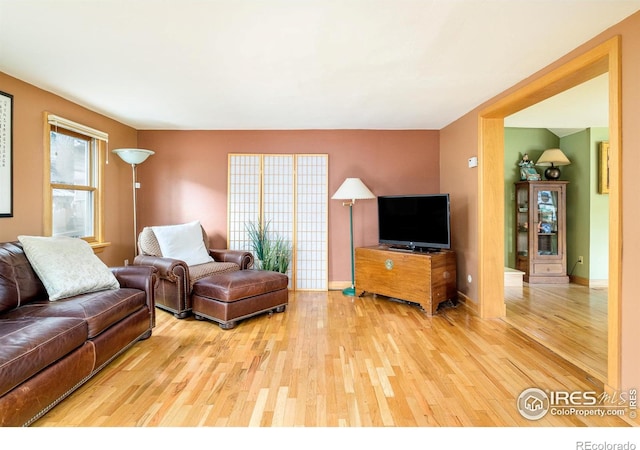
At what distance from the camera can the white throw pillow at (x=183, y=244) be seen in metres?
3.75

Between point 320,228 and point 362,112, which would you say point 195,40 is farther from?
point 320,228

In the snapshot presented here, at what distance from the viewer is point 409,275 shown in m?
3.76

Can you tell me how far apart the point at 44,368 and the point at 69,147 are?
2.75 metres

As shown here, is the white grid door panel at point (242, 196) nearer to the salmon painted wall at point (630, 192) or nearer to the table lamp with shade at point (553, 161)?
the salmon painted wall at point (630, 192)

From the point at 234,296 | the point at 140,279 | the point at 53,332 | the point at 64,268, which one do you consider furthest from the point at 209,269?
the point at 53,332

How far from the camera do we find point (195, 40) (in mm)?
2193

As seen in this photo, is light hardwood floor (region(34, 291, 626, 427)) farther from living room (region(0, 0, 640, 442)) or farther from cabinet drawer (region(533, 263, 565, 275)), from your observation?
cabinet drawer (region(533, 263, 565, 275))

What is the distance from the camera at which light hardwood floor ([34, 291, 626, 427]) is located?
180 centimetres

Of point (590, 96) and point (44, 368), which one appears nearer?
point (44, 368)

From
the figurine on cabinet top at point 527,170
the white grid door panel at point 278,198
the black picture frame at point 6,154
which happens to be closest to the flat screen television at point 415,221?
the white grid door panel at point 278,198

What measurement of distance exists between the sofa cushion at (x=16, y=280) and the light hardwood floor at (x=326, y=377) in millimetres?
748

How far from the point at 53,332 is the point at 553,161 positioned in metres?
6.16

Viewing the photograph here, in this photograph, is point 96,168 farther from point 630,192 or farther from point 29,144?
point 630,192

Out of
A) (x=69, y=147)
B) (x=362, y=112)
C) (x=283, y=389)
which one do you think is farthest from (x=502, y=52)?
(x=69, y=147)
